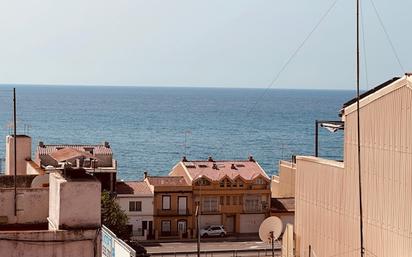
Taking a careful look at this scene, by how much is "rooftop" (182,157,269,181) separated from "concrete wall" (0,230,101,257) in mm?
48988

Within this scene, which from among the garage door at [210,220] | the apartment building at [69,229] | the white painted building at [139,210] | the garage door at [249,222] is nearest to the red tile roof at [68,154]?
the white painted building at [139,210]

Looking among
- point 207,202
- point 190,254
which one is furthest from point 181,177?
point 190,254

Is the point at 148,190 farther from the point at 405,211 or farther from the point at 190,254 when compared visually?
the point at 405,211

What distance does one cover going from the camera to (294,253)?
3534cm

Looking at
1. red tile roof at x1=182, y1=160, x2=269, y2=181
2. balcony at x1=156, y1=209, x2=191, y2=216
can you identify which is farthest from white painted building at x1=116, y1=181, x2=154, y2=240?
red tile roof at x1=182, y1=160, x2=269, y2=181

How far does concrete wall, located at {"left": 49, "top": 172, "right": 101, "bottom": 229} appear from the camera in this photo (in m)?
14.6

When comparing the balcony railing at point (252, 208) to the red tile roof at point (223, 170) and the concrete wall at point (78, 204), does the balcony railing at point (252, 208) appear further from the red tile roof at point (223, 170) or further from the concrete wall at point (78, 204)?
the concrete wall at point (78, 204)

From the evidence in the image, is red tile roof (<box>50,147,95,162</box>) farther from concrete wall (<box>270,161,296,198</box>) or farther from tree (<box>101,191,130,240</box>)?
concrete wall (<box>270,161,296,198</box>)

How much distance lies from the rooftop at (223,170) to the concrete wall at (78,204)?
48.9 meters

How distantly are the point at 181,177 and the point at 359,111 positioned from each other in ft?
122

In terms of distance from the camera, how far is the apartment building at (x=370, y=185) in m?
26.7

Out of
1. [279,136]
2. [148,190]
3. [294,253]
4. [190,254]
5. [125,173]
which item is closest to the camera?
[294,253]

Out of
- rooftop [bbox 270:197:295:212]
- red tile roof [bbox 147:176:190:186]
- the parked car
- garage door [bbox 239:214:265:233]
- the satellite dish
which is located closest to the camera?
the satellite dish

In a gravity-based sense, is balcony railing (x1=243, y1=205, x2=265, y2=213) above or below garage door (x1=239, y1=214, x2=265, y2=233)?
above
